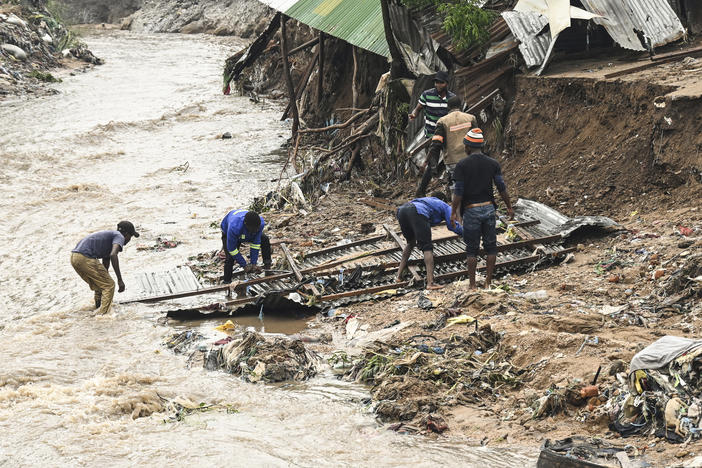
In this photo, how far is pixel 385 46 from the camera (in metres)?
13.2

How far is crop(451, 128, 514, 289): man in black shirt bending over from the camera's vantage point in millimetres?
7348

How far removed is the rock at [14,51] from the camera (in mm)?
27375

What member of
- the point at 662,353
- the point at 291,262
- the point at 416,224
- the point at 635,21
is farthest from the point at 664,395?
the point at 635,21

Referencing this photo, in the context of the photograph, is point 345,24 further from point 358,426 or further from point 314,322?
point 358,426

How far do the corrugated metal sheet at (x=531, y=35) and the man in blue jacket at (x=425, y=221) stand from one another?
12.5 ft

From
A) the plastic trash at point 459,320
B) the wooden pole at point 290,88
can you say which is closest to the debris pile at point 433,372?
the plastic trash at point 459,320

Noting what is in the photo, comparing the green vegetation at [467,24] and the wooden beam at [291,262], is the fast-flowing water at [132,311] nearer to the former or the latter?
the wooden beam at [291,262]

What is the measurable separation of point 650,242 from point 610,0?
442cm

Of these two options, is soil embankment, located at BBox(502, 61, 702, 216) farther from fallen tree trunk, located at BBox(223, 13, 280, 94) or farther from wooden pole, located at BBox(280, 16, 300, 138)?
fallen tree trunk, located at BBox(223, 13, 280, 94)

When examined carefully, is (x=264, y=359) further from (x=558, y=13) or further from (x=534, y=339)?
(x=558, y=13)

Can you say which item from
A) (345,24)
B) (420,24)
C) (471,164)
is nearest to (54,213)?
(345,24)

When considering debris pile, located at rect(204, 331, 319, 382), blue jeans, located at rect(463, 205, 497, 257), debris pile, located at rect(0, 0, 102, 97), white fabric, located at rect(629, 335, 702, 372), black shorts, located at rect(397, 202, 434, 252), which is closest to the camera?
white fabric, located at rect(629, 335, 702, 372)

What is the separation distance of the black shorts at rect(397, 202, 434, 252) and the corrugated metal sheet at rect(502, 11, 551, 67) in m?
4.12

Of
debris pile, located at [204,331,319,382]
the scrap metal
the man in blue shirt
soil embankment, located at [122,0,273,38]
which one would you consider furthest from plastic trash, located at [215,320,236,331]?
soil embankment, located at [122,0,273,38]
